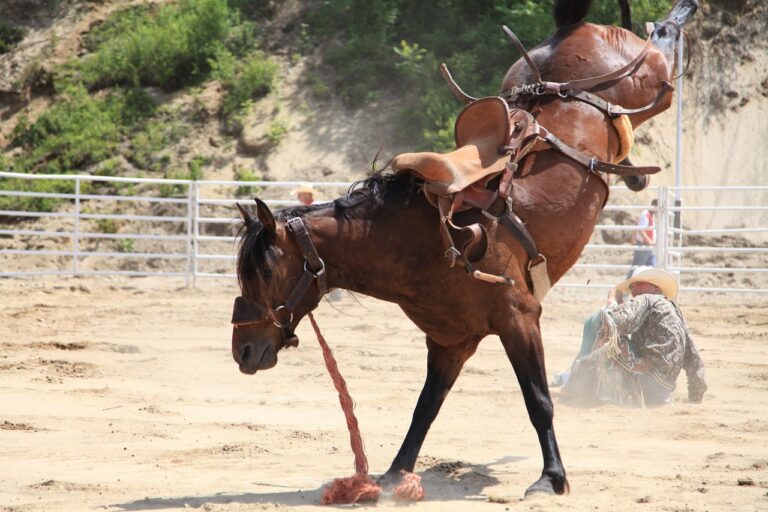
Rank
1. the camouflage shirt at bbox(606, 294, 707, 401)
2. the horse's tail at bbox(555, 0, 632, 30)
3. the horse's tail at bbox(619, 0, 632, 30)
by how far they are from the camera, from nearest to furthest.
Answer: the horse's tail at bbox(555, 0, 632, 30), the horse's tail at bbox(619, 0, 632, 30), the camouflage shirt at bbox(606, 294, 707, 401)

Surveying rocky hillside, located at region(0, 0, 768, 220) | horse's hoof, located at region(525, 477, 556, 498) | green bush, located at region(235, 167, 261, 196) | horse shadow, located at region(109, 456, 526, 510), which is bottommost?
green bush, located at region(235, 167, 261, 196)

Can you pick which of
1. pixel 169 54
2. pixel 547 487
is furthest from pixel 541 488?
pixel 169 54

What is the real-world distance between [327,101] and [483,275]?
14.7 m

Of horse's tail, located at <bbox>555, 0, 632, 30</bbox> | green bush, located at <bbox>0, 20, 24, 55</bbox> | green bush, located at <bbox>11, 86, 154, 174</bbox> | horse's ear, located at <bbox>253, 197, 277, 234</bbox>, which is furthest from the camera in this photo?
green bush, located at <bbox>0, 20, 24, 55</bbox>

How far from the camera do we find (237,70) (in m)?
19.0

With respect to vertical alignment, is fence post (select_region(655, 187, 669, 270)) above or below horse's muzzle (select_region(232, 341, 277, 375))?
below

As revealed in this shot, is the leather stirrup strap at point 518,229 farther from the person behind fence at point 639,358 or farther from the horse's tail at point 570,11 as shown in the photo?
the person behind fence at point 639,358

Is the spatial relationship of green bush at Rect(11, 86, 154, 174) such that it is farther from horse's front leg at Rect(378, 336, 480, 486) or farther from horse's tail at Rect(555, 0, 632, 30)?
horse's front leg at Rect(378, 336, 480, 486)

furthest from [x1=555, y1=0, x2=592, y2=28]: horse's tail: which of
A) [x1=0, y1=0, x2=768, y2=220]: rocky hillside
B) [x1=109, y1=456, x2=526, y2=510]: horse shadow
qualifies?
[x1=0, y1=0, x2=768, y2=220]: rocky hillside

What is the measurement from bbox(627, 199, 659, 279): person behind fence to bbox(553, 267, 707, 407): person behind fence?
5.49 m

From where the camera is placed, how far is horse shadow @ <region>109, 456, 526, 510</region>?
14.8ft

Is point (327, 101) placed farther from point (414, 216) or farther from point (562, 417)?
point (414, 216)

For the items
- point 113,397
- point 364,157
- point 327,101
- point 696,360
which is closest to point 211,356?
point 113,397

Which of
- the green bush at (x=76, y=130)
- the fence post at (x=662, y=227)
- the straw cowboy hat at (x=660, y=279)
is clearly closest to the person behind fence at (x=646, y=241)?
the fence post at (x=662, y=227)
